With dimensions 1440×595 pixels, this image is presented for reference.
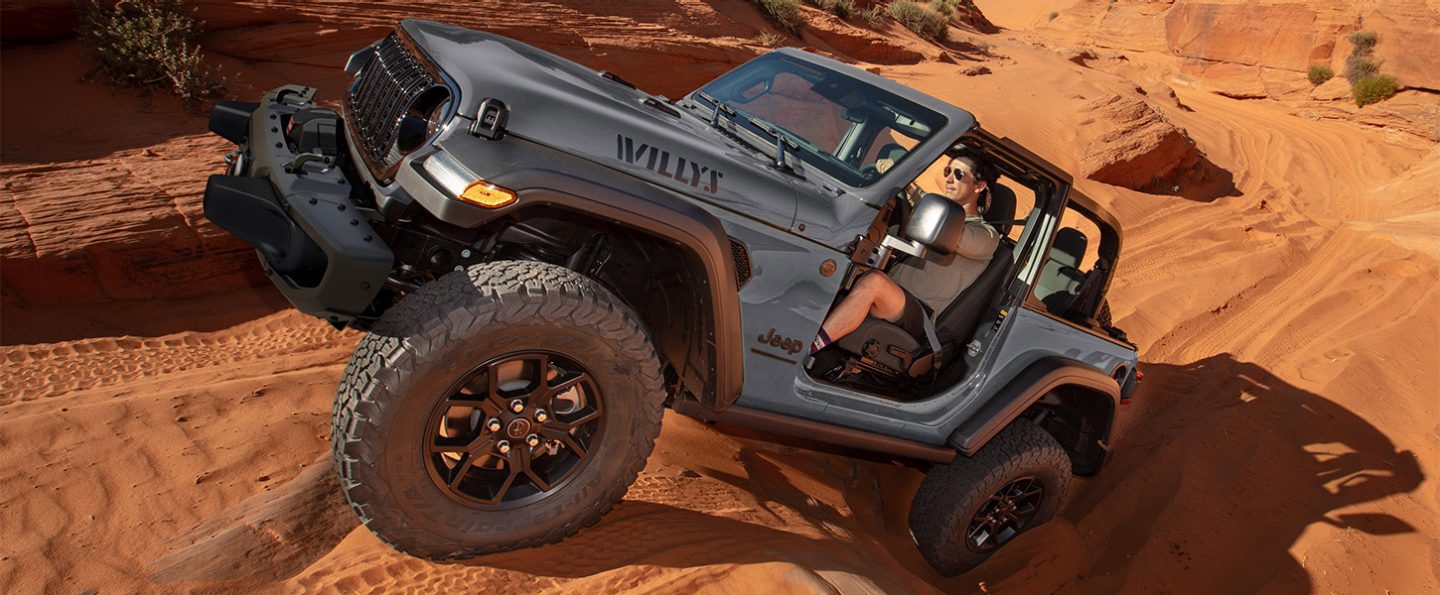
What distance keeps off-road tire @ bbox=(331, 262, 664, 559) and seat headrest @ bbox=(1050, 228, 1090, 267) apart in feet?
10.0

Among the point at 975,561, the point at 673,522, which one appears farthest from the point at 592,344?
the point at 975,561

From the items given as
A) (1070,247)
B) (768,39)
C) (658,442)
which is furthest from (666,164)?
(768,39)

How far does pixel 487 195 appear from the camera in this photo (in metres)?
2.66

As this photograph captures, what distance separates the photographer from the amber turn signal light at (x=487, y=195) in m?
2.64

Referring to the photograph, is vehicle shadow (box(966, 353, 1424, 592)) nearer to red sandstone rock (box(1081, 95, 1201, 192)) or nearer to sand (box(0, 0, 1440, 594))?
sand (box(0, 0, 1440, 594))

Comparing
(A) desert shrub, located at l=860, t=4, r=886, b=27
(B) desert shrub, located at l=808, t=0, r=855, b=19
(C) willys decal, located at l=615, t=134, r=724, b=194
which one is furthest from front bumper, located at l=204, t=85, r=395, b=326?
(A) desert shrub, located at l=860, t=4, r=886, b=27

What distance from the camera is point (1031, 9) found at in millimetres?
37438

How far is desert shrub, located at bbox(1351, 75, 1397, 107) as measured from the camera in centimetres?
1955

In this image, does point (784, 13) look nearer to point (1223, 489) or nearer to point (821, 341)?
point (1223, 489)

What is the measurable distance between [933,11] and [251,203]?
18.7m

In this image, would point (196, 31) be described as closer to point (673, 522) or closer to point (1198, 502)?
point (673, 522)

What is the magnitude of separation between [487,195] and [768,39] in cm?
1130

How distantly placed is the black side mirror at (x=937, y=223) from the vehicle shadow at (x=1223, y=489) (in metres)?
2.21

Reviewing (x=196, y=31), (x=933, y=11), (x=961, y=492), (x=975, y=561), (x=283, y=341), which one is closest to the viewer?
(x=961, y=492)
